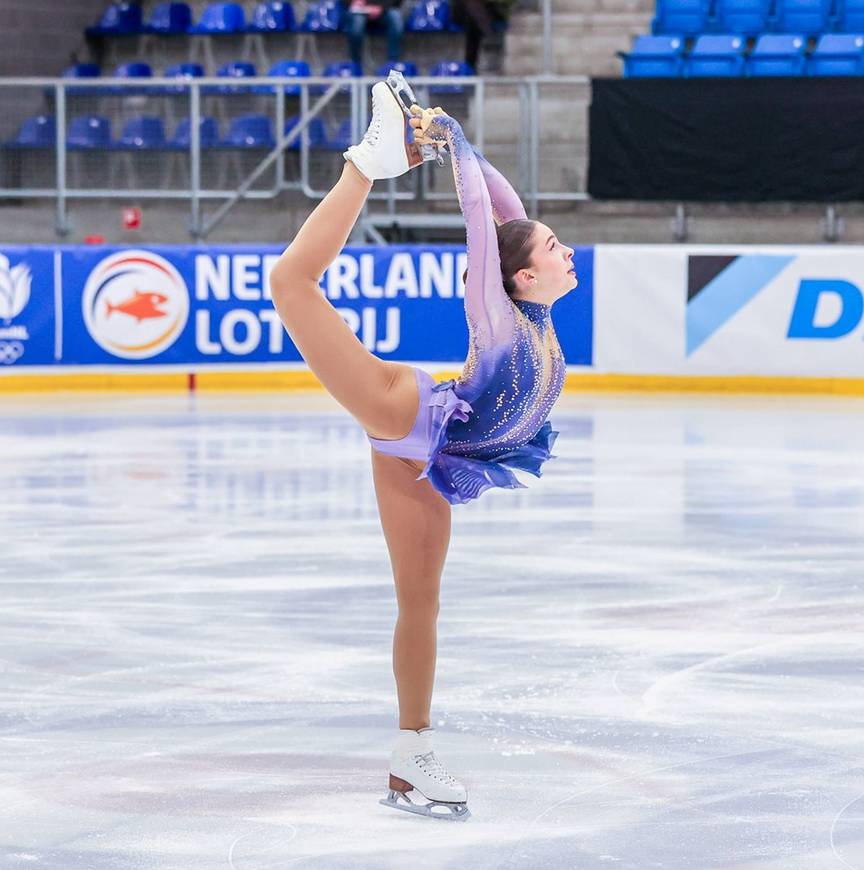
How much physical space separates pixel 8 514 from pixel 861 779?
204 inches

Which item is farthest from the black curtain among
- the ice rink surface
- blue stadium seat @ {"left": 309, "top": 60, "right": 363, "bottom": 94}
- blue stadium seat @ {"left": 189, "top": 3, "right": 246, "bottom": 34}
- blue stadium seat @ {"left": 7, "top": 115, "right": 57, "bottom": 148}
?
blue stadium seat @ {"left": 189, "top": 3, "right": 246, "bottom": 34}

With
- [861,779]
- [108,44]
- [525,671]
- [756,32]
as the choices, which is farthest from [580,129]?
[861,779]

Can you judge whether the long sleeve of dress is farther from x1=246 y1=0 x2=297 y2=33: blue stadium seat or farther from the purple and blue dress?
x1=246 y1=0 x2=297 y2=33: blue stadium seat

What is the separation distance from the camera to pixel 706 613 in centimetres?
640

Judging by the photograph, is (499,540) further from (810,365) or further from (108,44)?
(108,44)

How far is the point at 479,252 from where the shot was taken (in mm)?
3938

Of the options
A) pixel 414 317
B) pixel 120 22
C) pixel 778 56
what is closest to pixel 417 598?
pixel 414 317

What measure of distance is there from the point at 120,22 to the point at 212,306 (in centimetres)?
620

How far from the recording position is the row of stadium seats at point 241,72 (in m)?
15.9

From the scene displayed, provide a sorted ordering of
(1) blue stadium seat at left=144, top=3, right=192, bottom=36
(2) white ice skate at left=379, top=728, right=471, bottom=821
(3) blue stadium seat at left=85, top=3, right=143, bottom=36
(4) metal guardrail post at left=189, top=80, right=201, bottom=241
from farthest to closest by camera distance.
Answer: (3) blue stadium seat at left=85, top=3, right=143, bottom=36
(1) blue stadium seat at left=144, top=3, right=192, bottom=36
(4) metal guardrail post at left=189, top=80, right=201, bottom=241
(2) white ice skate at left=379, top=728, right=471, bottom=821

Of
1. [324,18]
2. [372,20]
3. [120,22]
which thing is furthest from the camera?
[120,22]

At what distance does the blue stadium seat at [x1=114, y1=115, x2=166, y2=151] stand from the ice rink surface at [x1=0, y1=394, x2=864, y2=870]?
235 inches

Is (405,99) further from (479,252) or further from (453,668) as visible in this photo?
(453,668)

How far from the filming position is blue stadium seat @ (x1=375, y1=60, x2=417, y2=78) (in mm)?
17547
